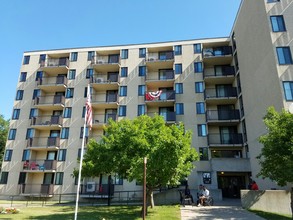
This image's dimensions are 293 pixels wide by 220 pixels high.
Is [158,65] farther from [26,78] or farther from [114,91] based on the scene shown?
[26,78]

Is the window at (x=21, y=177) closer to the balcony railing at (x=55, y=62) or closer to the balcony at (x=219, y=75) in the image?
the balcony railing at (x=55, y=62)

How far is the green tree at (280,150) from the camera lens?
14.1m

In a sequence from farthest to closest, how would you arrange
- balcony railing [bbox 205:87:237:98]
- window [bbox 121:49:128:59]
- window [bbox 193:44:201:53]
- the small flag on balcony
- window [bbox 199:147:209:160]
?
window [bbox 121:49:128:59], window [bbox 193:44:201:53], the small flag on balcony, balcony railing [bbox 205:87:237:98], window [bbox 199:147:209:160]

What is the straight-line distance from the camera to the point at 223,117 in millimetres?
30797

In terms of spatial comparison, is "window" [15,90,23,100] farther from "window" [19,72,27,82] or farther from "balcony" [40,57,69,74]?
"balcony" [40,57,69,74]

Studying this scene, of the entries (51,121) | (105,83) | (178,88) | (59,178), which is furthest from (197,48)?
(59,178)

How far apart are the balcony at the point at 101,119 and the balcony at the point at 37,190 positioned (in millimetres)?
9520

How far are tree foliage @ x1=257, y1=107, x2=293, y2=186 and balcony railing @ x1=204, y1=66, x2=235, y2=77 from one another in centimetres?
1793

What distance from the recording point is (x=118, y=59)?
3647 cm

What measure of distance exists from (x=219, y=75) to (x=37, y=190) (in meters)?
28.5

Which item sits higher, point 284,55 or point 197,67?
point 197,67

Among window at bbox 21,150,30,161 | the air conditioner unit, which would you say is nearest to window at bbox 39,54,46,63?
window at bbox 21,150,30,161

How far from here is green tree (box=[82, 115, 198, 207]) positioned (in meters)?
15.2

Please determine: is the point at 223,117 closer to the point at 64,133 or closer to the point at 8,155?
the point at 64,133
